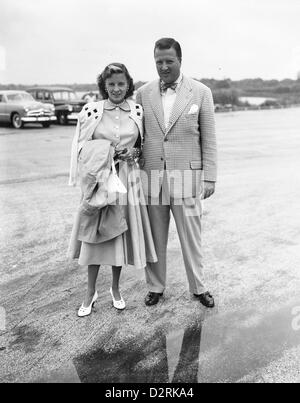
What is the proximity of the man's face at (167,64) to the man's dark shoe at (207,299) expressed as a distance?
1710 millimetres

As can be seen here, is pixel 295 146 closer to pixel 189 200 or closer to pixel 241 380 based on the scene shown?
pixel 189 200

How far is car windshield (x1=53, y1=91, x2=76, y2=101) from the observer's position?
2030 centimetres

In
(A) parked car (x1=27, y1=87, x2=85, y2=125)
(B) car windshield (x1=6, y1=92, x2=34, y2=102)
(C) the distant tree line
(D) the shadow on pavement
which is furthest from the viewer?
(C) the distant tree line

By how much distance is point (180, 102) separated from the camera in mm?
3176

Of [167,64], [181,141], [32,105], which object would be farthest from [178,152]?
[32,105]

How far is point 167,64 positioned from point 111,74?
42 cm

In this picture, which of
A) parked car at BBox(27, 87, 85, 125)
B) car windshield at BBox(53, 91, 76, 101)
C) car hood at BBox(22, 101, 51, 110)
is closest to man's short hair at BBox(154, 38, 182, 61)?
car hood at BBox(22, 101, 51, 110)

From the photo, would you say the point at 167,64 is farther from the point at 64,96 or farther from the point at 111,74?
the point at 64,96

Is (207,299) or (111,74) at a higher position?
(111,74)

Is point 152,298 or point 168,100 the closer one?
point 168,100

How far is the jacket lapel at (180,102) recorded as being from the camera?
3.17 metres

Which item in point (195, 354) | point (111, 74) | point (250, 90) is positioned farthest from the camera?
point (250, 90)

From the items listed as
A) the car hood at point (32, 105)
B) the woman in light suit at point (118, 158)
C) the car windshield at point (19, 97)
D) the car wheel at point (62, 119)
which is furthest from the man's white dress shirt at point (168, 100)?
the car wheel at point (62, 119)

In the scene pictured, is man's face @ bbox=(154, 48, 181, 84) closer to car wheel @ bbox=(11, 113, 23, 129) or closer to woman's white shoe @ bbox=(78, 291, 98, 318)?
woman's white shoe @ bbox=(78, 291, 98, 318)
